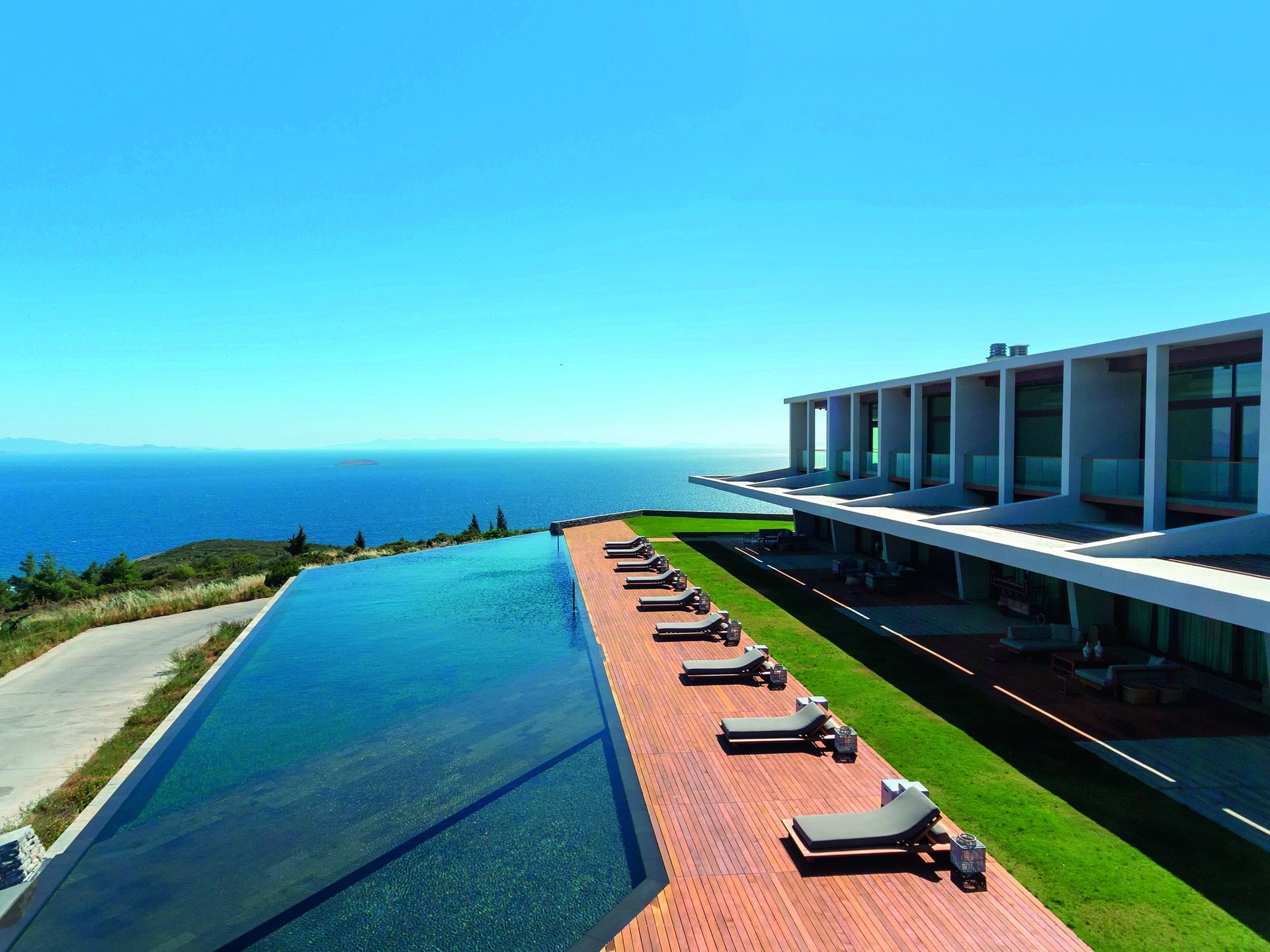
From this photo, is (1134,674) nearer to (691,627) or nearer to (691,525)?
(691,627)

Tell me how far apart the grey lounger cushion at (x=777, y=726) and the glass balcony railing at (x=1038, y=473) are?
9.94 meters

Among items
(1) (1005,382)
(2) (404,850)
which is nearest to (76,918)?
(2) (404,850)

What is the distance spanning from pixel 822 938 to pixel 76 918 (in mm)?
7132

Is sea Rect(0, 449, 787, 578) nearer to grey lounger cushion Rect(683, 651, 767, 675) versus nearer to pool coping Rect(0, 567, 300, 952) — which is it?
grey lounger cushion Rect(683, 651, 767, 675)

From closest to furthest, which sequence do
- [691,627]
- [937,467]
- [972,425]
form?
[691,627] → [972,425] → [937,467]

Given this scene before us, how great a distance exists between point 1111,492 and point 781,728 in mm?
10065

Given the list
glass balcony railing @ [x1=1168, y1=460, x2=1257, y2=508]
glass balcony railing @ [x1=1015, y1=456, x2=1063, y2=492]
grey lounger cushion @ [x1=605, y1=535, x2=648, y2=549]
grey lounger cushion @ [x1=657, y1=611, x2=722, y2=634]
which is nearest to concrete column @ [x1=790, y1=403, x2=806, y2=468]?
grey lounger cushion @ [x1=605, y1=535, x2=648, y2=549]

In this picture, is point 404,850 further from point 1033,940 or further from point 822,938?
point 1033,940

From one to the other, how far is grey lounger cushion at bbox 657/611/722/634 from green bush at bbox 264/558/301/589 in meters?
18.0

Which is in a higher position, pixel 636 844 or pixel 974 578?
pixel 974 578

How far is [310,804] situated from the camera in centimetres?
915

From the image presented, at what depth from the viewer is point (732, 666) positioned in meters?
13.3

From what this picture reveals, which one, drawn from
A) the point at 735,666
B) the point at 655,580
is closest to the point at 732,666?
the point at 735,666

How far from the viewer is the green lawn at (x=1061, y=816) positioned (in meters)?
6.59
